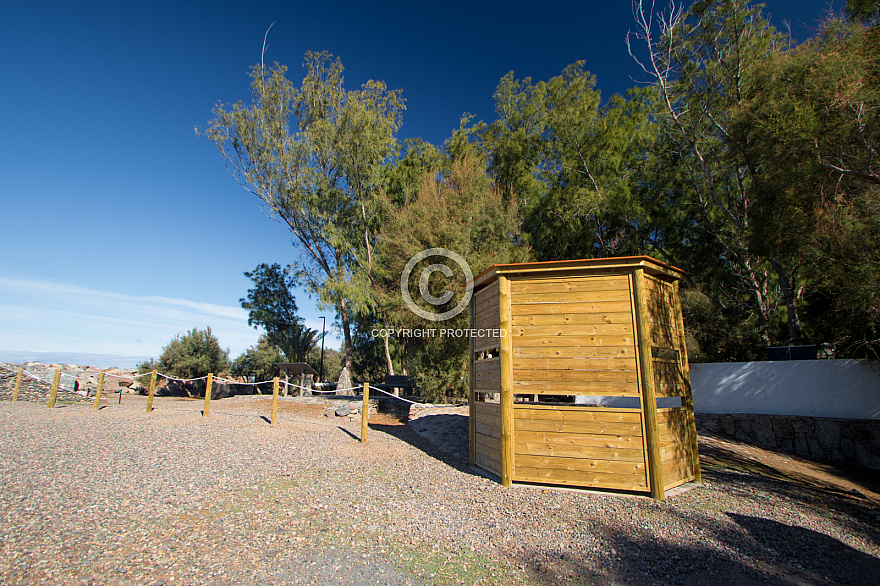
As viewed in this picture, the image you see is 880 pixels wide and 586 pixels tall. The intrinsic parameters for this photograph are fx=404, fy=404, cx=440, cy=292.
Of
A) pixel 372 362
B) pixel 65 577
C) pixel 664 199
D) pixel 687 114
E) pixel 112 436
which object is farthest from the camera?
pixel 372 362

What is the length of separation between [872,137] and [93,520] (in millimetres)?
10658

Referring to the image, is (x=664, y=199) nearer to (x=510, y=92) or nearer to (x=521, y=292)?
(x=510, y=92)

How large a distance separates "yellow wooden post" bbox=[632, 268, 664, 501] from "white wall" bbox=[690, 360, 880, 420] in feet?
23.0

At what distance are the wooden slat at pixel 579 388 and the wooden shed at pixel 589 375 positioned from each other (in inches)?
0.5

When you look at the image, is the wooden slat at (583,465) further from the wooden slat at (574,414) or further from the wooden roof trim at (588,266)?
the wooden roof trim at (588,266)

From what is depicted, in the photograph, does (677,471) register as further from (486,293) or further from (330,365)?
(330,365)

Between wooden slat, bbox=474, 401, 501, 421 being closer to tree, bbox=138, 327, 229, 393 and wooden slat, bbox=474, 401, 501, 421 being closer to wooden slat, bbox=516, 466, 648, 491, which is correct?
wooden slat, bbox=516, 466, 648, 491

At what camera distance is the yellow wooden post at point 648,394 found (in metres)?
4.90

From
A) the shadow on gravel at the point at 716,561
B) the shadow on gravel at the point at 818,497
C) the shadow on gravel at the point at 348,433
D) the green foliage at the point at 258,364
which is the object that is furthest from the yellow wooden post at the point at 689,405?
the green foliage at the point at 258,364

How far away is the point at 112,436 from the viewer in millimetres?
7199

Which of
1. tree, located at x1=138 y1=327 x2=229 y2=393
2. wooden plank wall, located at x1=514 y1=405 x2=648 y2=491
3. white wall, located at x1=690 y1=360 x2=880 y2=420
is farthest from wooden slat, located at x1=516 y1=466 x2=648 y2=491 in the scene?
tree, located at x1=138 y1=327 x2=229 y2=393

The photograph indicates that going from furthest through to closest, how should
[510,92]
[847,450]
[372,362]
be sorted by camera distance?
1. [372,362]
2. [510,92]
3. [847,450]

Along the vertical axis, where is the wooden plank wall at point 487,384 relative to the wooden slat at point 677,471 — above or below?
above

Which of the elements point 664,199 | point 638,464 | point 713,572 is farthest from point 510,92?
point 713,572
